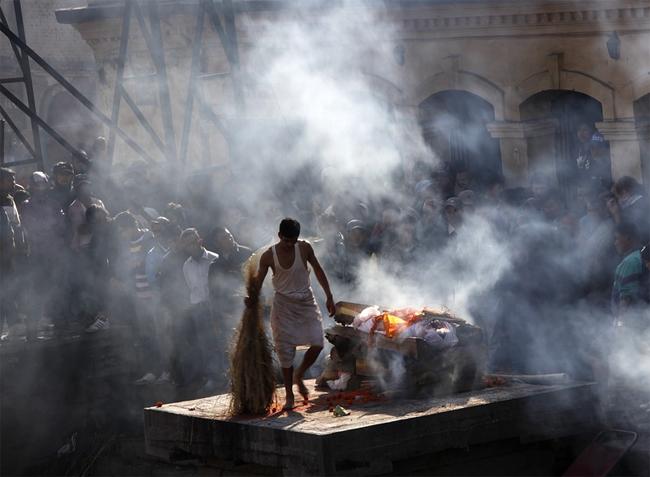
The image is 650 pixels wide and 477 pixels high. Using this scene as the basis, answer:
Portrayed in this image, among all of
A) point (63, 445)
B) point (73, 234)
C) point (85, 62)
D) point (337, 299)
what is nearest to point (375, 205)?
point (337, 299)

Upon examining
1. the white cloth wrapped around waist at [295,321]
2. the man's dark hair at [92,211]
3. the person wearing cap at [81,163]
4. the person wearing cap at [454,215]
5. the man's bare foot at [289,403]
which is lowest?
the man's bare foot at [289,403]

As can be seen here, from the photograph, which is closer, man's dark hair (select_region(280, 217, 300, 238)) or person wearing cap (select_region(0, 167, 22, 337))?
man's dark hair (select_region(280, 217, 300, 238))

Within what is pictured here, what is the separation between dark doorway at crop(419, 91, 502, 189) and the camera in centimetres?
1830

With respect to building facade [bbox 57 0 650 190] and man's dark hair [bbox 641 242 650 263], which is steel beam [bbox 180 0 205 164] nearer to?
building facade [bbox 57 0 650 190]

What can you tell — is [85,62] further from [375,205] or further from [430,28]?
[375,205]

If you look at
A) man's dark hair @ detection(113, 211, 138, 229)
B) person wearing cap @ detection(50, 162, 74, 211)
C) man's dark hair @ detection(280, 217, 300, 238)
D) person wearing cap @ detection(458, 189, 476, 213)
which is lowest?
man's dark hair @ detection(280, 217, 300, 238)

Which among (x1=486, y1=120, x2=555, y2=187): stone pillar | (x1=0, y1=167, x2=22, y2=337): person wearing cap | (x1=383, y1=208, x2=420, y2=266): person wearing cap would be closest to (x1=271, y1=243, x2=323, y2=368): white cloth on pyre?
(x1=383, y1=208, x2=420, y2=266): person wearing cap

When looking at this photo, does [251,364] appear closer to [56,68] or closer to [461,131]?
[461,131]

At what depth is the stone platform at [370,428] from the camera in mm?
9516

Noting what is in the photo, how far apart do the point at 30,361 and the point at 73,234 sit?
5.29ft

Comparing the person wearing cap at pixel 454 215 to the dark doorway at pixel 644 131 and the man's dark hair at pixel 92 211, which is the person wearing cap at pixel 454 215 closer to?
the man's dark hair at pixel 92 211

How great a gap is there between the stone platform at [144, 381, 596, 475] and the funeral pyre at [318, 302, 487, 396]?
16cm

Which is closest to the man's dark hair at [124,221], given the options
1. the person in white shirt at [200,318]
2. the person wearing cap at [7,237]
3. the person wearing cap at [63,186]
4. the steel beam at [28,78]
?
the person wearing cap at [63,186]

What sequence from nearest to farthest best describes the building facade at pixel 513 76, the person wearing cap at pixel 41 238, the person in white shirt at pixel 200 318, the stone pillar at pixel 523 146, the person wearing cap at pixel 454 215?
the person wearing cap at pixel 454 215, the person in white shirt at pixel 200 318, the person wearing cap at pixel 41 238, the building facade at pixel 513 76, the stone pillar at pixel 523 146
